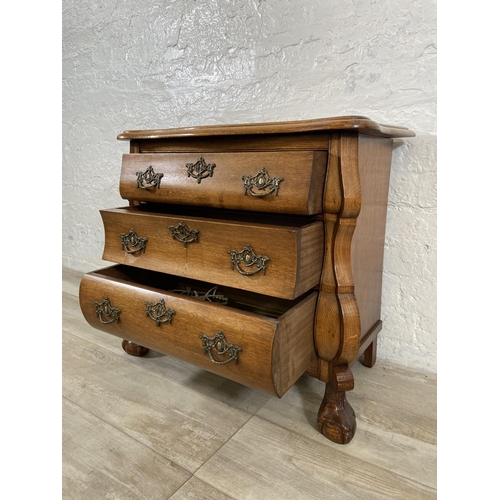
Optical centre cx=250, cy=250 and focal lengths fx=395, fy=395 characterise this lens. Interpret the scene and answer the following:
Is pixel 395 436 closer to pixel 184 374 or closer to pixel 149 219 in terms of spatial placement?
pixel 184 374

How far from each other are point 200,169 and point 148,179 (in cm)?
18

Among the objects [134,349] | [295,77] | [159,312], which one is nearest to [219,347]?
[159,312]

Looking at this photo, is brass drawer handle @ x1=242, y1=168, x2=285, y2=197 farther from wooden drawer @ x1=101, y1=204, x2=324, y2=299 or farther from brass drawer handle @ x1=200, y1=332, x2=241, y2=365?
brass drawer handle @ x1=200, y1=332, x2=241, y2=365

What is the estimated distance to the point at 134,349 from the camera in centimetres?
133

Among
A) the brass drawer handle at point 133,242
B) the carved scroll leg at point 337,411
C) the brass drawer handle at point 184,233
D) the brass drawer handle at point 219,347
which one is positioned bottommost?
the carved scroll leg at point 337,411

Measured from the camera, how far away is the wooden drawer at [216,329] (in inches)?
31.0

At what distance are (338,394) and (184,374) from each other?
502mm

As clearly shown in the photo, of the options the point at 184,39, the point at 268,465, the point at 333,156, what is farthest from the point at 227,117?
the point at 268,465

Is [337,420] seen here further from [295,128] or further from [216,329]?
[295,128]

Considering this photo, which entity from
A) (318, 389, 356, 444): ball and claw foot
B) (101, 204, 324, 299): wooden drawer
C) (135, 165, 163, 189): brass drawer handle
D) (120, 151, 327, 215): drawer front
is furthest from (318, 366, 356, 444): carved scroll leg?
(135, 165, 163, 189): brass drawer handle

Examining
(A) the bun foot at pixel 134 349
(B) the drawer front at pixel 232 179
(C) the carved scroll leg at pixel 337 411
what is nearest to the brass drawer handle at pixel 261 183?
(B) the drawer front at pixel 232 179

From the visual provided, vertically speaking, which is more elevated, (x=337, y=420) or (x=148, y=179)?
(x=148, y=179)

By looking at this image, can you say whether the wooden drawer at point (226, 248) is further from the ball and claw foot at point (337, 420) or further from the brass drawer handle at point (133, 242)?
the ball and claw foot at point (337, 420)

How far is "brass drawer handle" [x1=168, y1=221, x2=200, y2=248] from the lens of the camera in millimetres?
944
